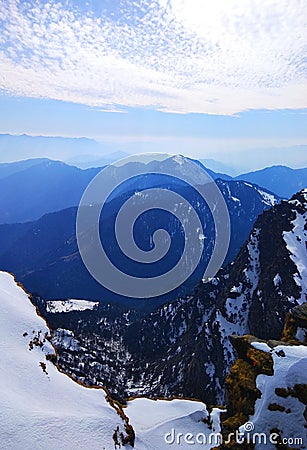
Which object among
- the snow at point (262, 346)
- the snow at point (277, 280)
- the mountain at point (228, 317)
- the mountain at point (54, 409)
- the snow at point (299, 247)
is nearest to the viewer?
the mountain at point (54, 409)

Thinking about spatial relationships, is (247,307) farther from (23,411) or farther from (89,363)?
(23,411)

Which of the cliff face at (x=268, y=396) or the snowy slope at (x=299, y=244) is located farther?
the snowy slope at (x=299, y=244)

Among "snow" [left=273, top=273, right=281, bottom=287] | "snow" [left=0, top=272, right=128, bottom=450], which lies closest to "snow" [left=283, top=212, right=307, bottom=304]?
"snow" [left=273, top=273, right=281, bottom=287]

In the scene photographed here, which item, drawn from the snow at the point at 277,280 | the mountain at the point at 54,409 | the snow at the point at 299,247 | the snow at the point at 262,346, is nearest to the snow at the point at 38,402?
the mountain at the point at 54,409

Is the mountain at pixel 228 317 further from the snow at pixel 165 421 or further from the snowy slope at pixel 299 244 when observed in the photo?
the snow at pixel 165 421

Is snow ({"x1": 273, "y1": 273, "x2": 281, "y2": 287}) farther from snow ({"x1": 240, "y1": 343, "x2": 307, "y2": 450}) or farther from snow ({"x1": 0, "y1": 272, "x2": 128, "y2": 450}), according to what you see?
snow ({"x1": 0, "y1": 272, "x2": 128, "y2": 450})

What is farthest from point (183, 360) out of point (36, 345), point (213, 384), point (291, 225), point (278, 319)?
point (36, 345)

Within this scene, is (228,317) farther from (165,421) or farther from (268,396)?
(268,396)
